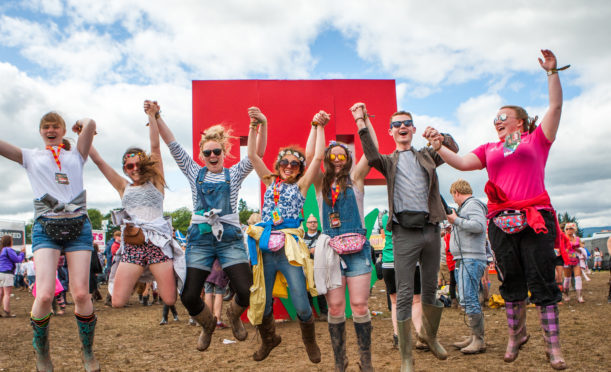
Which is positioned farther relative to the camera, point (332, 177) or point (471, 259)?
point (471, 259)

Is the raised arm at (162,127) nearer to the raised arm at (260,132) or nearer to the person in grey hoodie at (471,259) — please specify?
the raised arm at (260,132)

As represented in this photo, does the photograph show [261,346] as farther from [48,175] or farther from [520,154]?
[520,154]

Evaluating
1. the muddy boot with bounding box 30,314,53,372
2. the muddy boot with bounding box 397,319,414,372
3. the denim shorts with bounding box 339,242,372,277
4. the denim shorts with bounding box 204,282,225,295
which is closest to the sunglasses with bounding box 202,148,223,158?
the denim shorts with bounding box 339,242,372,277

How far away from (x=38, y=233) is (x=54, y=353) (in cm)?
360

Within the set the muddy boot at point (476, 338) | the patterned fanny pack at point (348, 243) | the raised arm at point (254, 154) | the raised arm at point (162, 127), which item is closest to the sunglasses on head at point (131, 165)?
the raised arm at point (162, 127)

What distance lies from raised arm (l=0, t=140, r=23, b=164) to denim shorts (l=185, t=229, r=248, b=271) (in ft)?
6.32

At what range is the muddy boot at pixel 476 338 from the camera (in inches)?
235

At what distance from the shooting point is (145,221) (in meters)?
4.85

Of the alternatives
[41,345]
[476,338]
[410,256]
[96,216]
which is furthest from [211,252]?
[96,216]

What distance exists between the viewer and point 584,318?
28.7ft

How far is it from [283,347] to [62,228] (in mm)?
3954

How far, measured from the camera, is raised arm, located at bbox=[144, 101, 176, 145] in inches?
197

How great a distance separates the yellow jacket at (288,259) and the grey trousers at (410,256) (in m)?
0.84

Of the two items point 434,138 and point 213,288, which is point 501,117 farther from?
point 213,288
